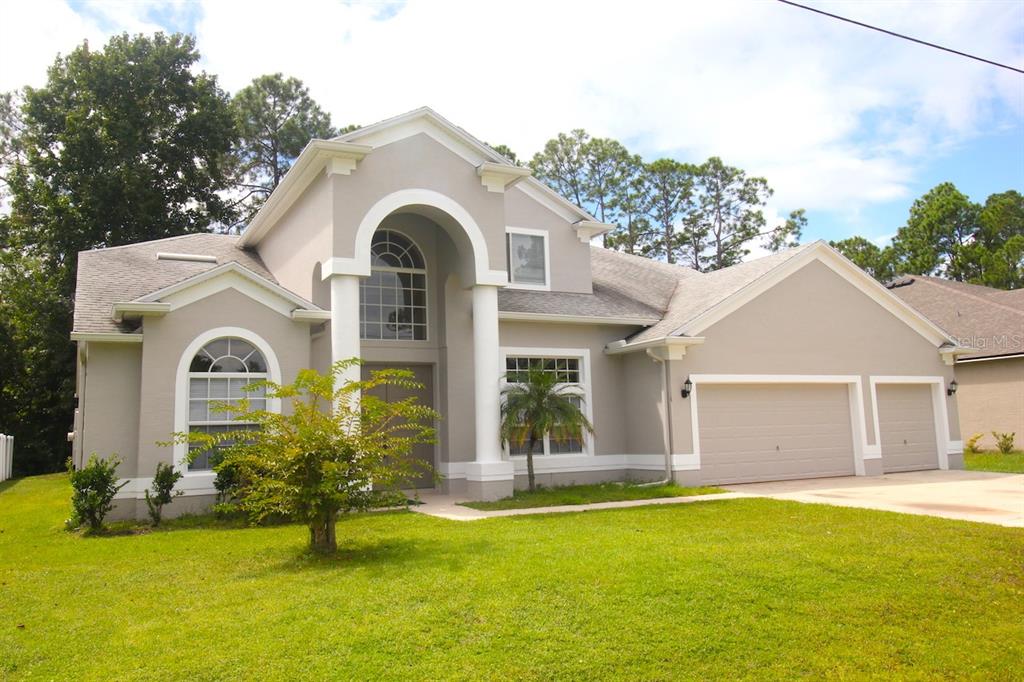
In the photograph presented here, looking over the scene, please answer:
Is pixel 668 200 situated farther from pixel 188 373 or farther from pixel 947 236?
pixel 188 373

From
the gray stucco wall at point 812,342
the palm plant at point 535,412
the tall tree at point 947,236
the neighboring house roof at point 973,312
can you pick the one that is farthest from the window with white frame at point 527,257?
the tall tree at point 947,236

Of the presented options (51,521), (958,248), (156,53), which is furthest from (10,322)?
(958,248)

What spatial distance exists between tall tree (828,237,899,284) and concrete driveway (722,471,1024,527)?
32.8 metres

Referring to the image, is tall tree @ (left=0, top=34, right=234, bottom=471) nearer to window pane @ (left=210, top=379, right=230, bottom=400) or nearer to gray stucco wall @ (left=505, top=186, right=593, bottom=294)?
gray stucco wall @ (left=505, top=186, right=593, bottom=294)

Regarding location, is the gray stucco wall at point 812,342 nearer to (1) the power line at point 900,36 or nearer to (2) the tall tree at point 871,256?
(1) the power line at point 900,36

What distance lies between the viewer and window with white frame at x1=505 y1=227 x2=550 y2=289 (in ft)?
56.5

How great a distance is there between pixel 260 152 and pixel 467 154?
86.6ft

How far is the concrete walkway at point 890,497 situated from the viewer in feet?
37.4

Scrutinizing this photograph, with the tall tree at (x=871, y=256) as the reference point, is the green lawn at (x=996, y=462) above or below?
below

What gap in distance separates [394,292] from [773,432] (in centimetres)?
851

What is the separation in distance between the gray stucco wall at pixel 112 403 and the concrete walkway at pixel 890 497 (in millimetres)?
4868

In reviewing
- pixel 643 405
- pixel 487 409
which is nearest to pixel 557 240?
pixel 643 405

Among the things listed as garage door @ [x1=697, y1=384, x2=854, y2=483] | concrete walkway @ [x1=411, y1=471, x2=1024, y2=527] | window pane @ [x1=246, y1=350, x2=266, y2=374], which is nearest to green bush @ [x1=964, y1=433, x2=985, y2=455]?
concrete walkway @ [x1=411, y1=471, x2=1024, y2=527]

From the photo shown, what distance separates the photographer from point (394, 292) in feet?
51.4
